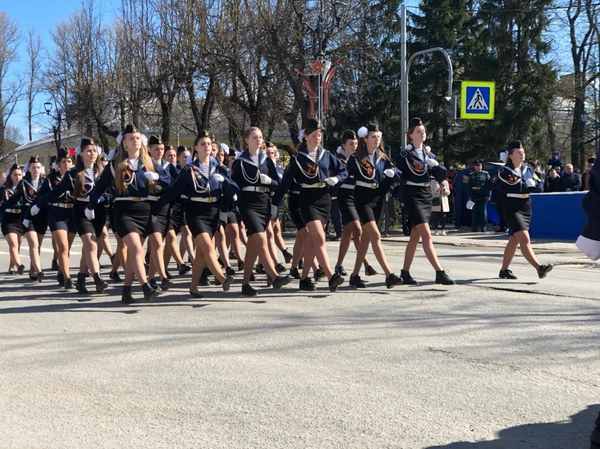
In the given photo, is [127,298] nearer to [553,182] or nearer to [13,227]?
[13,227]

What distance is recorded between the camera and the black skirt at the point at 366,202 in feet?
31.9

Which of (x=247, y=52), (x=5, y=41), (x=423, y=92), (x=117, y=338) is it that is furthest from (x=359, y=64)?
(x=5, y=41)

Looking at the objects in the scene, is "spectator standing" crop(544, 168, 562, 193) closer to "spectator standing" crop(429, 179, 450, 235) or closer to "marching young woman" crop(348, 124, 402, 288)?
"spectator standing" crop(429, 179, 450, 235)

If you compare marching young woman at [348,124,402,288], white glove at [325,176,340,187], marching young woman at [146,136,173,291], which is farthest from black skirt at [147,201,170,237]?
marching young woman at [348,124,402,288]

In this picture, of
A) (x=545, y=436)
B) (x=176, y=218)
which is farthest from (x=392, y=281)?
(x=545, y=436)

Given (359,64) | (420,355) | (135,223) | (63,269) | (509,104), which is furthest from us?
(509,104)

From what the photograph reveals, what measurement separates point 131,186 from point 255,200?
1.46 metres

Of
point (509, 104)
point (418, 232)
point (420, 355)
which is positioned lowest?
point (420, 355)

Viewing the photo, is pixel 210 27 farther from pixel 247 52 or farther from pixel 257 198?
pixel 257 198

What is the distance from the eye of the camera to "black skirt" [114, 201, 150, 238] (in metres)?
8.90

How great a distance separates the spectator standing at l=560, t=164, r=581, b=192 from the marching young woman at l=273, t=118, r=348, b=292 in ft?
45.6

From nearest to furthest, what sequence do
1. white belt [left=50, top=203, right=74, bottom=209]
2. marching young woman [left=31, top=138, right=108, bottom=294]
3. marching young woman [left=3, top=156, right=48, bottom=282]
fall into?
marching young woman [left=31, top=138, right=108, bottom=294] < white belt [left=50, top=203, right=74, bottom=209] < marching young woman [left=3, top=156, right=48, bottom=282]

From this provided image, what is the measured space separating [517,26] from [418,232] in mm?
32635

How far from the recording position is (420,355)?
606 centimetres
